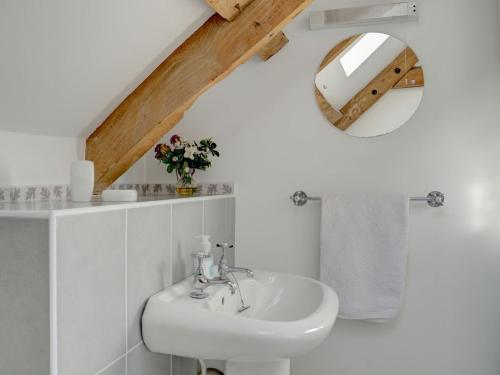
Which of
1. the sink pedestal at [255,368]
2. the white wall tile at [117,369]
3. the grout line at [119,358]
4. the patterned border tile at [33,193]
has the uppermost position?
the patterned border tile at [33,193]

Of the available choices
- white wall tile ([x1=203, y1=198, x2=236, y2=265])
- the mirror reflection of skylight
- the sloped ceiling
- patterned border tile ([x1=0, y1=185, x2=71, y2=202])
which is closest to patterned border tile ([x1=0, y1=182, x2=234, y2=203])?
patterned border tile ([x1=0, y1=185, x2=71, y2=202])

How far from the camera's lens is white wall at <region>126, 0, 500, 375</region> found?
1.71 meters

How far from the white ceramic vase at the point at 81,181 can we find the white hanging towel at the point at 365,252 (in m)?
0.99

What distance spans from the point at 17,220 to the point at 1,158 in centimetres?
53

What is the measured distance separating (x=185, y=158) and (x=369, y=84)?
2.94 feet

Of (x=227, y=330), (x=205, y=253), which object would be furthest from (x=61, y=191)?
(x=227, y=330)

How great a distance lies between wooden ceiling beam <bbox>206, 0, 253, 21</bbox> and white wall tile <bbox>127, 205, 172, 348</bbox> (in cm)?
72

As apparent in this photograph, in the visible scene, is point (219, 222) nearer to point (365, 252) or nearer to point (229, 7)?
point (365, 252)

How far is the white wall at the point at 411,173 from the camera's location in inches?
67.1

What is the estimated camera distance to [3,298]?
91cm

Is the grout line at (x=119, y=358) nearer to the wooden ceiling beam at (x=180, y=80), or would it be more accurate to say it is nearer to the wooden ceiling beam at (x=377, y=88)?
the wooden ceiling beam at (x=180, y=80)

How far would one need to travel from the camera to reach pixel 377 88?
5.98 feet

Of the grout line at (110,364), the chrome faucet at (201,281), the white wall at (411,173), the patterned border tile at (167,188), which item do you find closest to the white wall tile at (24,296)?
the grout line at (110,364)

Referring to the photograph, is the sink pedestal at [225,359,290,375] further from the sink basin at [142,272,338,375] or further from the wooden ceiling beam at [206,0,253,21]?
the wooden ceiling beam at [206,0,253,21]
